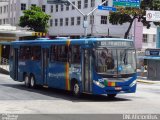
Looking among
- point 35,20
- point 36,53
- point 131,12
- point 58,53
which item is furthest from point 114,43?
point 35,20

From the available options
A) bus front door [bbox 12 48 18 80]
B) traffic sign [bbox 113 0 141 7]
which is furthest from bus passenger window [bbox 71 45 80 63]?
traffic sign [bbox 113 0 141 7]

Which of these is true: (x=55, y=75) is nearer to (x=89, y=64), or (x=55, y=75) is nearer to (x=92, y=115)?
(x=89, y=64)

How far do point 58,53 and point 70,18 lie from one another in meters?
58.5

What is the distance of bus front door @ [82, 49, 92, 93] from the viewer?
19688 mm

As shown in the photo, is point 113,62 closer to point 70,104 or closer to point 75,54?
point 75,54

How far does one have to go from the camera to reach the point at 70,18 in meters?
80.4

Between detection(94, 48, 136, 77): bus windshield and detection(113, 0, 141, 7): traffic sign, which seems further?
detection(113, 0, 141, 7): traffic sign

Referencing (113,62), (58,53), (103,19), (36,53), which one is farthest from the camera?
(103,19)

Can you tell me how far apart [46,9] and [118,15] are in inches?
1322

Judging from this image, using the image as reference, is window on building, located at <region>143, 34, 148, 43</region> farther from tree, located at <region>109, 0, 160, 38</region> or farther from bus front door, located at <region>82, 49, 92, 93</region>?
bus front door, located at <region>82, 49, 92, 93</region>

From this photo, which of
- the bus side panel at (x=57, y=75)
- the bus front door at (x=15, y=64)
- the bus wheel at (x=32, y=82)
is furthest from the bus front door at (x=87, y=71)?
the bus front door at (x=15, y=64)

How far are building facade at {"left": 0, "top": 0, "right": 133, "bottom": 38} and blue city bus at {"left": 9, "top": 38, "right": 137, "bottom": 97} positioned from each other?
41571mm

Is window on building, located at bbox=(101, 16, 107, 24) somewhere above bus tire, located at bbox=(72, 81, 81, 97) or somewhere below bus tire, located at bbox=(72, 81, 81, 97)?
above

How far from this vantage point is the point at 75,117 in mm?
14133
